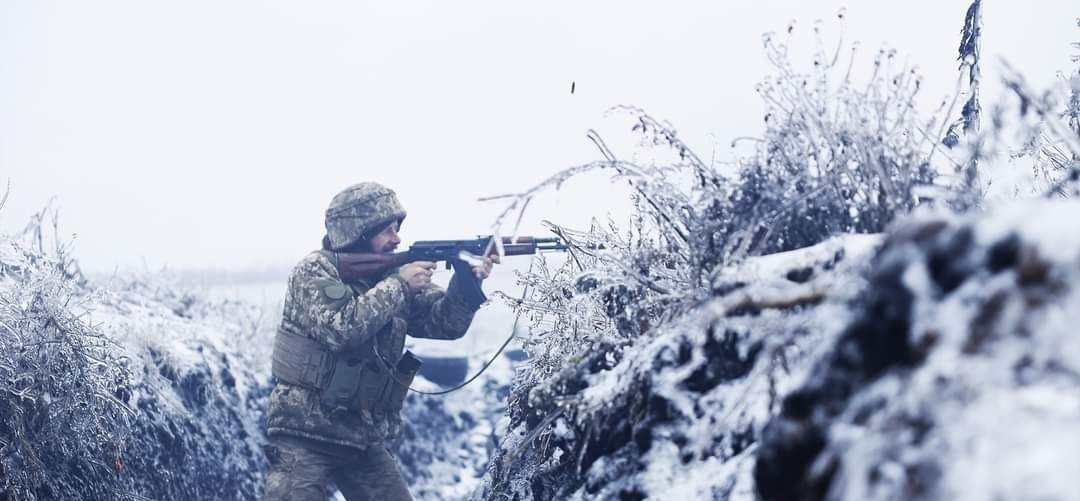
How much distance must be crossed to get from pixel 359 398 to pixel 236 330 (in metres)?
5.21

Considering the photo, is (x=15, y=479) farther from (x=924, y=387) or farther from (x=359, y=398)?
(x=924, y=387)

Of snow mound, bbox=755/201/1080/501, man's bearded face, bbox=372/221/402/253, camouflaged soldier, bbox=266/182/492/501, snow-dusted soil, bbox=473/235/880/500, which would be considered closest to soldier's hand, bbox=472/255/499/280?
camouflaged soldier, bbox=266/182/492/501

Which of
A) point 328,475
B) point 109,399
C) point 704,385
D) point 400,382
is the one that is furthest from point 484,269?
point 704,385

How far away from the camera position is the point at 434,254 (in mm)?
5453

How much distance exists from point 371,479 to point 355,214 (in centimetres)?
158

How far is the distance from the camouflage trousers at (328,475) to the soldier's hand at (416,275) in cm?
99

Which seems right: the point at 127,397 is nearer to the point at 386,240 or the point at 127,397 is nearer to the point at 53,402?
the point at 53,402

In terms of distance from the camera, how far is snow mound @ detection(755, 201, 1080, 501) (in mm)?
1133

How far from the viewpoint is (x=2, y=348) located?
4.45m

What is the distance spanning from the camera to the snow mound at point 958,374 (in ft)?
3.72

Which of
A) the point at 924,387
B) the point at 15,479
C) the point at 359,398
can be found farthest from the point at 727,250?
the point at 15,479

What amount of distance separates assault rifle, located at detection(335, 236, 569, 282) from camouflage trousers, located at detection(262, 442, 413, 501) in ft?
3.40

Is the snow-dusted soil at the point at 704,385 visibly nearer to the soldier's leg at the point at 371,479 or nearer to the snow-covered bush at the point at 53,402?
the soldier's leg at the point at 371,479

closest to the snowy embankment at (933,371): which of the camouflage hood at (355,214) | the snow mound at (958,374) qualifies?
the snow mound at (958,374)
